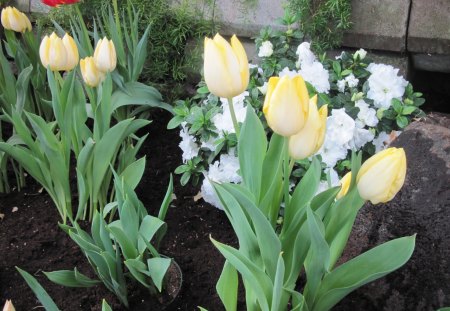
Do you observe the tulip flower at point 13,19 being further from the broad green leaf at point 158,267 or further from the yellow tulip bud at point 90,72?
the broad green leaf at point 158,267

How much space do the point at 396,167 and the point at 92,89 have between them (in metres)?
1.13

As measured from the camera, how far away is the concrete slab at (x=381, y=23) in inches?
84.6

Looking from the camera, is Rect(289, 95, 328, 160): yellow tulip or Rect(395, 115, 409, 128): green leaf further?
Rect(395, 115, 409, 128): green leaf

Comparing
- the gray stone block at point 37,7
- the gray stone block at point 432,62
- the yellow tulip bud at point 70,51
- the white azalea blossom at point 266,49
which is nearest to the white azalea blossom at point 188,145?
the white azalea blossom at point 266,49

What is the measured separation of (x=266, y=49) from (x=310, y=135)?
1.03m

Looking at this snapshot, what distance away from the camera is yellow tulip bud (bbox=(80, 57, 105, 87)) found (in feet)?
5.11

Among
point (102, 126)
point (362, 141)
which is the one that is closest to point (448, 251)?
point (362, 141)

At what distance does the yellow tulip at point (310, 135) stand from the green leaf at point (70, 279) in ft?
2.30

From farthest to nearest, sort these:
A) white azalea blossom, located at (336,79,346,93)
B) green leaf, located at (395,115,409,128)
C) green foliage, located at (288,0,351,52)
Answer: green foliage, located at (288,0,351,52)
white azalea blossom, located at (336,79,346,93)
green leaf, located at (395,115,409,128)

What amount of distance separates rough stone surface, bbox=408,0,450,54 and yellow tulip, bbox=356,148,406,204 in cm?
139

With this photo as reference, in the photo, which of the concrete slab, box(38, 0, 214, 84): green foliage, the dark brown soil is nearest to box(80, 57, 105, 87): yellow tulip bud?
the dark brown soil

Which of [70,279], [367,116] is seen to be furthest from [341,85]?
[70,279]

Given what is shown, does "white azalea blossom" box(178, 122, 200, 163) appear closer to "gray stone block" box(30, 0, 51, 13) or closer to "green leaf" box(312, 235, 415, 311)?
"green leaf" box(312, 235, 415, 311)

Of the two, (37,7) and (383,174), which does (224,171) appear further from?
(37,7)
